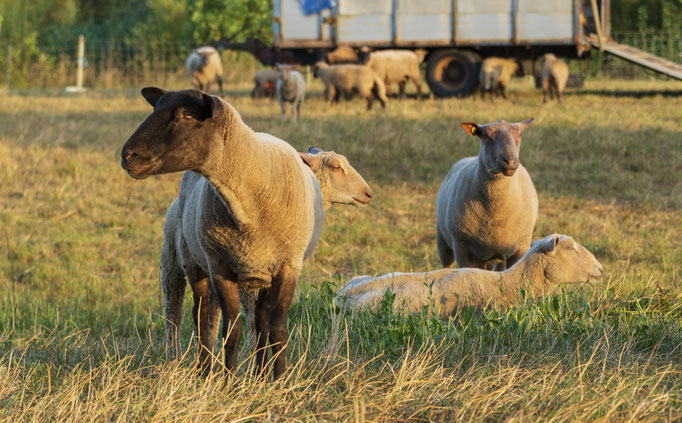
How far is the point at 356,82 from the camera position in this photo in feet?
54.4

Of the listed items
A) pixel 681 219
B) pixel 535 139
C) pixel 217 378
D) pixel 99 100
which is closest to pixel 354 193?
pixel 217 378

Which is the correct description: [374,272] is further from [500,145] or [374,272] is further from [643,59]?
[643,59]

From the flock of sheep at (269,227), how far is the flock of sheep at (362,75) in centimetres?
862

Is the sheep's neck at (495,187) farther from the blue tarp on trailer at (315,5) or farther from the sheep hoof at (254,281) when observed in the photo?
the blue tarp on trailer at (315,5)

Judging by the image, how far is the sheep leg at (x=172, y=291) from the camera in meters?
4.63

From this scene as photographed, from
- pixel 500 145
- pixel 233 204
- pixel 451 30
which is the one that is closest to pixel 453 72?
pixel 451 30

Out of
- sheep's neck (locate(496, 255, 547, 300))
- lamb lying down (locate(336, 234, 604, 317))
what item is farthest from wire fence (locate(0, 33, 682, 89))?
sheep's neck (locate(496, 255, 547, 300))

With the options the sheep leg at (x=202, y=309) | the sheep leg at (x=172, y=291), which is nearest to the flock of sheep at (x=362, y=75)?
the sheep leg at (x=172, y=291)

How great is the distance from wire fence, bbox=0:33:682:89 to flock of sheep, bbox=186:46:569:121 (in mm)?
2531

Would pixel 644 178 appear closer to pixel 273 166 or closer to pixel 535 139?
pixel 535 139

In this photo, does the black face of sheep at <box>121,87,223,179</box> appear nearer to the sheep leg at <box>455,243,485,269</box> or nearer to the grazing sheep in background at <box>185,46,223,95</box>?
the sheep leg at <box>455,243,485,269</box>

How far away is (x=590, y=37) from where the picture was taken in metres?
19.2

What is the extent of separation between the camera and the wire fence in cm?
2417

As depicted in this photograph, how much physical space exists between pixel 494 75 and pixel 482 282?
1329cm
